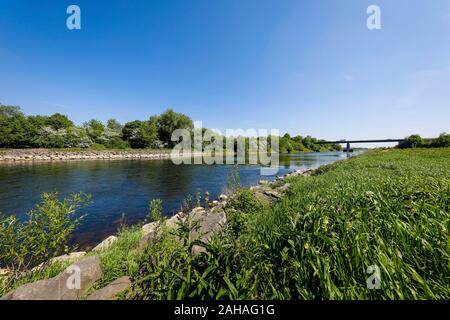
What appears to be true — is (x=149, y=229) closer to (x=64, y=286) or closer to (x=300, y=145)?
(x=64, y=286)

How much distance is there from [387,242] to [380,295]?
2.88ft

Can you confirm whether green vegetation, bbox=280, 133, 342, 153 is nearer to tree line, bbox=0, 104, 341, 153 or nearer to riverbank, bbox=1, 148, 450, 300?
tree line, bbox=0, 104, 341, 153

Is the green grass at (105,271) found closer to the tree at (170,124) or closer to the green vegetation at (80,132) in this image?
the green vegetation at (80,132)

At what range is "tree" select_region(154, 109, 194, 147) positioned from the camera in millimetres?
64812

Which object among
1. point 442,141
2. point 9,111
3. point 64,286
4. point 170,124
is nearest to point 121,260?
point 64,286

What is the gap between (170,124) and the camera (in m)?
65.8

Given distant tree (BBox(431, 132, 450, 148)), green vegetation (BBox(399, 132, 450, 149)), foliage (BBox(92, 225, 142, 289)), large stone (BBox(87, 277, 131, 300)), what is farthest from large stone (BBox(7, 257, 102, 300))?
distant tree (BBox(431, 132, 450, 148))

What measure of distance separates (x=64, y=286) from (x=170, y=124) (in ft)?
A: 222

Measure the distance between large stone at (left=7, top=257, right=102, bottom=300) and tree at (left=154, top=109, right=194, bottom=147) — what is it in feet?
212

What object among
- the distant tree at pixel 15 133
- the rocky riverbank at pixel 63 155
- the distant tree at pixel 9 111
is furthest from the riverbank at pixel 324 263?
the distant tree at pixel 9 111

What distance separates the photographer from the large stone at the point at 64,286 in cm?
237

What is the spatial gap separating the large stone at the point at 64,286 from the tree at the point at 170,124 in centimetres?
6466

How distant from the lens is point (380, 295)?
5.71ft
